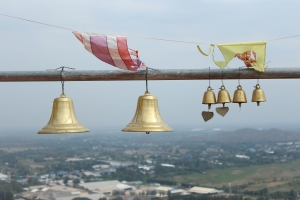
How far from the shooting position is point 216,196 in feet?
62.3

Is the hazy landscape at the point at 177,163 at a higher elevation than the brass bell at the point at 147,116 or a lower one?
lower

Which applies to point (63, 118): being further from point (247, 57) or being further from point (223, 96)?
point (247, 57)

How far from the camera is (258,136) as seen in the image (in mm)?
33500

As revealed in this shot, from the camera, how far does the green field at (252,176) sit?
20.7m

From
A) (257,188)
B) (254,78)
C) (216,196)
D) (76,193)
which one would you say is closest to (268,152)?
(257,188)

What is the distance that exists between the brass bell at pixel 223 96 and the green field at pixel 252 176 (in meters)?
15.9

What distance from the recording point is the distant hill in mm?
26703

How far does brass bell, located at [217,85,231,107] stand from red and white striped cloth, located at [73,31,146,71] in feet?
2.91

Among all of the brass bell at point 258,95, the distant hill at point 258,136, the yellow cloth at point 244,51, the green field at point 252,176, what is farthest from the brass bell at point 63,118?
the distant hill at point 258,136

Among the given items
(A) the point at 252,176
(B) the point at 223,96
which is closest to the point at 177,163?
(A) the point at 252,176

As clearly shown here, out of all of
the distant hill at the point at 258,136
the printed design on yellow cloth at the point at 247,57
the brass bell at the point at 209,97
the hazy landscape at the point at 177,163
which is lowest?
the hazy landscape at the point at 177,163

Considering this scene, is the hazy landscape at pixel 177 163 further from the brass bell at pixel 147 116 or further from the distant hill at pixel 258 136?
the brass bell at pixel 147 116

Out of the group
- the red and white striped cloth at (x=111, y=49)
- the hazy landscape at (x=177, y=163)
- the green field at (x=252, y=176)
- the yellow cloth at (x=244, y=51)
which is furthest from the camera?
the hazy landscape at (x=177, y=163)

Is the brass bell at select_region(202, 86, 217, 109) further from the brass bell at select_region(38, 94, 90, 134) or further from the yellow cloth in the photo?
the brass bell at select_region(38, 94, 90, 134)
